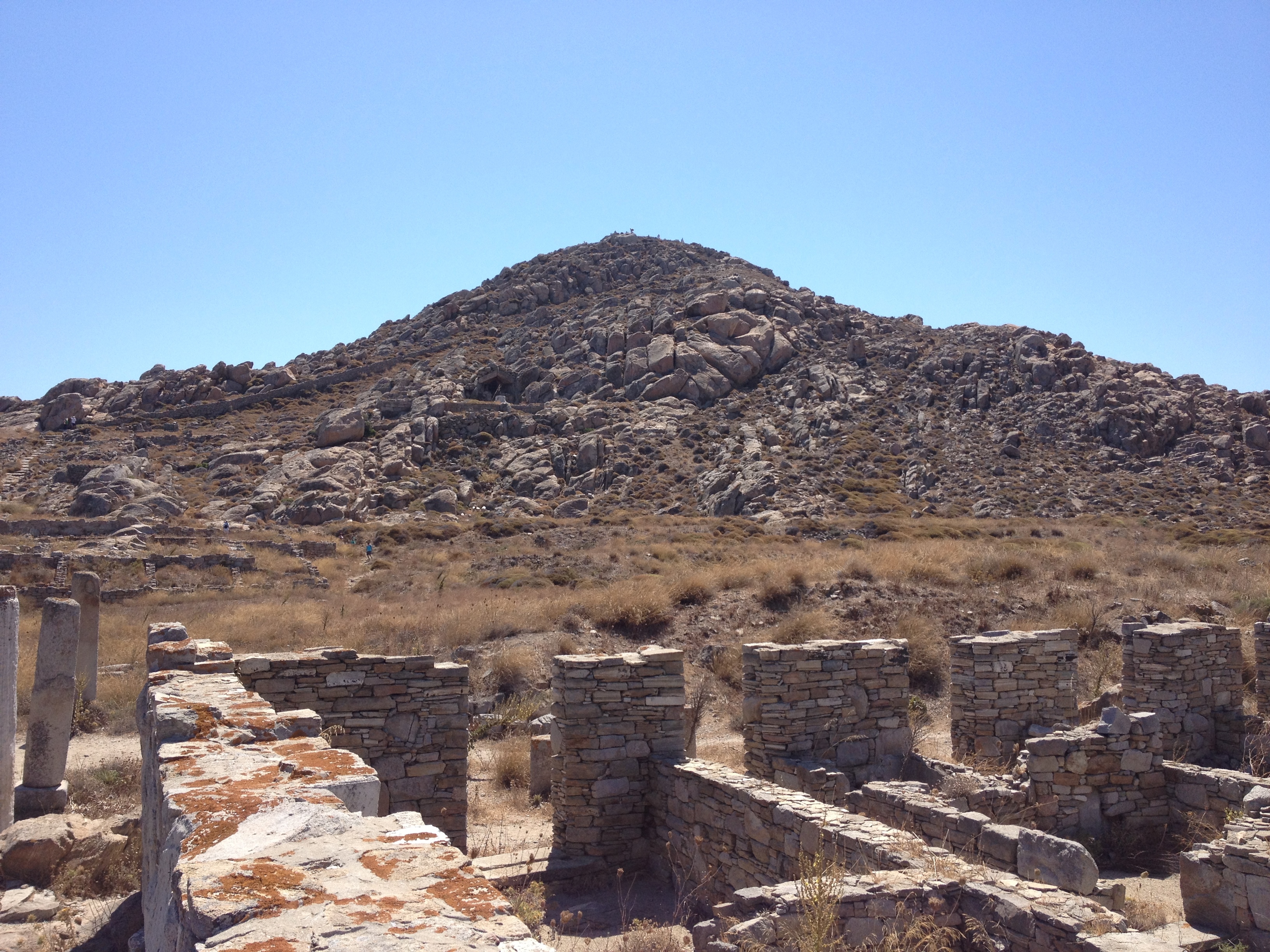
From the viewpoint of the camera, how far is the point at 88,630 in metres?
15.4

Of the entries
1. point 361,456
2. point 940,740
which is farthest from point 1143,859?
point 361,456

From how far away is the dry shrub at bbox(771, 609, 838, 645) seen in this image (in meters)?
18.2


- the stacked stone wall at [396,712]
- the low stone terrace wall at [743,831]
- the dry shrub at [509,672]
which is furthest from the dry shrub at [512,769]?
the dry shrub at [509,672]

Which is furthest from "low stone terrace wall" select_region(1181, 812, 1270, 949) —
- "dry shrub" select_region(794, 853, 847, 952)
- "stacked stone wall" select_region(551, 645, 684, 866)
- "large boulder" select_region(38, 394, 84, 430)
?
"large boulder" select_region(38, 394, 84, 430)

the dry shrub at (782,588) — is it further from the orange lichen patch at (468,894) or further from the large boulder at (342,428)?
the large boulder at (342,428)

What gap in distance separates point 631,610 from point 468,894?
17.1m

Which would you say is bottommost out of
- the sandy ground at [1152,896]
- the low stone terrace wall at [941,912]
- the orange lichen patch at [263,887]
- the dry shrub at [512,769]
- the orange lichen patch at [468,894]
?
the sandy ground at [1152,896]

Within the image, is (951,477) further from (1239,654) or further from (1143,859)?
(1143,859)

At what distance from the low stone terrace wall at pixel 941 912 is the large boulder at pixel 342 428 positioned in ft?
170

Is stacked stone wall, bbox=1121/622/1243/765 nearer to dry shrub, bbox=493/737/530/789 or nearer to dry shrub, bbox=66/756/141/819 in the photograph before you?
dry shrub, bbox=493/737/530/789

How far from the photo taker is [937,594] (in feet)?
69.9

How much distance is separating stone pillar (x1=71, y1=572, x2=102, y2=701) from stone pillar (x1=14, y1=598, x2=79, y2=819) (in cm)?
415

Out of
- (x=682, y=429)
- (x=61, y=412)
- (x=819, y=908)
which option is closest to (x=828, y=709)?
(x=819, y=908)

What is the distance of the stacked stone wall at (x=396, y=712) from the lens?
9.43 meters
